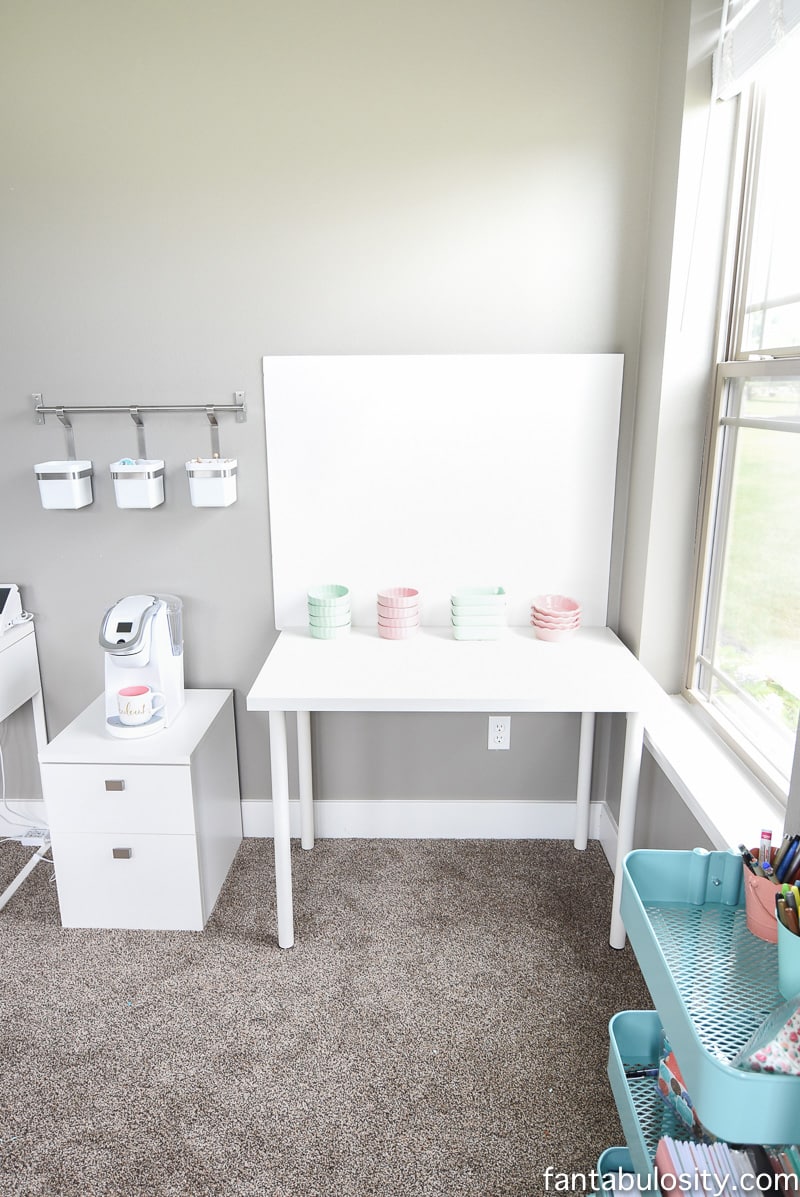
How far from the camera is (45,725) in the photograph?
271 cm

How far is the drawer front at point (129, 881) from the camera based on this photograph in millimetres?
2266

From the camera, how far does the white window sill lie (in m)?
1.71

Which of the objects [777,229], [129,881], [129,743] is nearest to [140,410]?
[129,743]

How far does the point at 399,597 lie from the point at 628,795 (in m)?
0.86

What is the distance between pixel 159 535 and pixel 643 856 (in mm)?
1760

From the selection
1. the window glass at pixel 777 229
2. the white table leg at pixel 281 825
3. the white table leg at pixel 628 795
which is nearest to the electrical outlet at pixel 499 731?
the white table leg at pixel 628 795

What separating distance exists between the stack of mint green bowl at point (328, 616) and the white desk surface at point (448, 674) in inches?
1.0

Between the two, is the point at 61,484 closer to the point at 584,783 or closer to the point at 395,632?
the point at 395,632

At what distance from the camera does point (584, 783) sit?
2686 mm

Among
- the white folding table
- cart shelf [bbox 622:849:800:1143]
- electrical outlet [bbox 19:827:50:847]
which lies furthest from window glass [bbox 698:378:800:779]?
electrical outlet [bbox 19:827:50:847]

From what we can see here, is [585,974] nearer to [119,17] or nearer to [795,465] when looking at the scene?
[795,465]

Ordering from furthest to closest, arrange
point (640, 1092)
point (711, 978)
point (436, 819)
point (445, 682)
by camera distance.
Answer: point (436, 819) < point (445, 682) < point (640, 1092) < point (711, 978)

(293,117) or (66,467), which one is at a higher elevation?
(293,117)

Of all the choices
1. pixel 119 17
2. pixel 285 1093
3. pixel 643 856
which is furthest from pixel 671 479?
pixel 119 17
